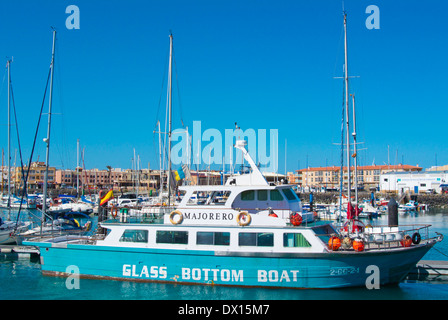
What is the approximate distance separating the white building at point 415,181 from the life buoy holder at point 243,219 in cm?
7121

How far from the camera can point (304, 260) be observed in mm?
13789

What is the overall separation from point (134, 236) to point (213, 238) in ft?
9.72

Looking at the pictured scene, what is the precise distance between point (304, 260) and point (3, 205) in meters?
53.8

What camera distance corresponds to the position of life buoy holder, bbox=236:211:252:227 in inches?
566

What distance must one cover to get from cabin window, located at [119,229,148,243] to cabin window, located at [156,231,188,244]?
52 centimetres

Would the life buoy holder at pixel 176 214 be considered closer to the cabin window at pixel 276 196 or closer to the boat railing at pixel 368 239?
the cabin window at pixel 276 196

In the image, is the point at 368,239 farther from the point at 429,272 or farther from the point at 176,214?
the point at 176,214

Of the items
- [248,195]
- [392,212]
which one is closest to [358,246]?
[248,195]

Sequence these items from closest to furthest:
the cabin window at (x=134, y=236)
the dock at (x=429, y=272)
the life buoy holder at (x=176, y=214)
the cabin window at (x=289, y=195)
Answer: the life buoy holder at (x=176, y=214) → the cabin window at (x=134, y=236) → the cabin window at (x=289, y=195) → the dock at (x=429, y=272)

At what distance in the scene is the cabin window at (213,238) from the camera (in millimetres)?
14422

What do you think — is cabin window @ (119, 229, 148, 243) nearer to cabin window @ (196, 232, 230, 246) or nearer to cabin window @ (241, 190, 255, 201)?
cabin window @ (196, 232, 230, 246)

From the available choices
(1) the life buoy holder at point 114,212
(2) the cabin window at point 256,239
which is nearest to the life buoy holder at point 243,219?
(2) the cabin window at point 256,239

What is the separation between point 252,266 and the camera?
1411cm
